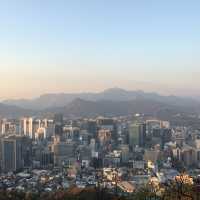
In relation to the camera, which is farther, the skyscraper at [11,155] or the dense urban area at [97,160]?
the skyscraper at [11,155]

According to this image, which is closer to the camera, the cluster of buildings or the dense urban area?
the dense urban area

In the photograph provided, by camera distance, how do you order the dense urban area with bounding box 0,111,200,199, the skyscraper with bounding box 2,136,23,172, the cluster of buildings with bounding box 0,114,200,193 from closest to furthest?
the dense urban area with bounding box 0,111,200,199 < the cluster of buildings with bounding box 0,114,200,193 < the skyscraper with bounding box 2,136,23,172

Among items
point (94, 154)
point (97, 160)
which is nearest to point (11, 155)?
point (97, 160)

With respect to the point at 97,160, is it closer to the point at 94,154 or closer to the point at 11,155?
the point at 94,154

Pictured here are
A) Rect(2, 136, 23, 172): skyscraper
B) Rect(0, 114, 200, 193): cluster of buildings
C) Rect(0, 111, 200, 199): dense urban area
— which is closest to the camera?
Rect(0, 111, 200, 199): dense urban area

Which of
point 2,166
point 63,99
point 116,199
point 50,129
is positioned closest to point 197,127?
point 50,129

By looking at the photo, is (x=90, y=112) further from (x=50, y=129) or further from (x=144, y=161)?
(x=144, y=161)

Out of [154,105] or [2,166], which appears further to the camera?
[154,105]
